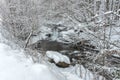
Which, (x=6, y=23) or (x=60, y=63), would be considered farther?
(x=6, y=23)

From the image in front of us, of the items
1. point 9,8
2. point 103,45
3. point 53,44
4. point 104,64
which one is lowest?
point 53,44

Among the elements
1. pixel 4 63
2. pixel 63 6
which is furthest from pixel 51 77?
pixel 63 6

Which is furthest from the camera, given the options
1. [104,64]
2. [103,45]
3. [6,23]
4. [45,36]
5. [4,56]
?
[45,36]

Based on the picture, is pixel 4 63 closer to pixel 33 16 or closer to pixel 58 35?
pixel 33 16

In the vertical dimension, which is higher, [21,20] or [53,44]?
[21,20]

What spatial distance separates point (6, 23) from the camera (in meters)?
11.0

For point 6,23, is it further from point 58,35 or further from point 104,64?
point 104,64

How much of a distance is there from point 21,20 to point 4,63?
7.29 m

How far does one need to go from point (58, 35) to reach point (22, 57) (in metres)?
9.77

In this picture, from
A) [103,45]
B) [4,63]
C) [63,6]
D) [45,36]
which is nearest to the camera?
[4,63]

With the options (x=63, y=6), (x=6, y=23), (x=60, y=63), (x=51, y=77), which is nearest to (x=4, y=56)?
(x=51, y=77)

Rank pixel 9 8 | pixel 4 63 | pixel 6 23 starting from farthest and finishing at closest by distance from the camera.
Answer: pixel 9 8 → pixel 6 23 → pixel 4 63

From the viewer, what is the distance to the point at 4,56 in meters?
4.77

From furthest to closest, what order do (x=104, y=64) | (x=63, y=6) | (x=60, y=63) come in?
(x=63, y=6) → (x=60, y=63) → (x=104, y=64)
